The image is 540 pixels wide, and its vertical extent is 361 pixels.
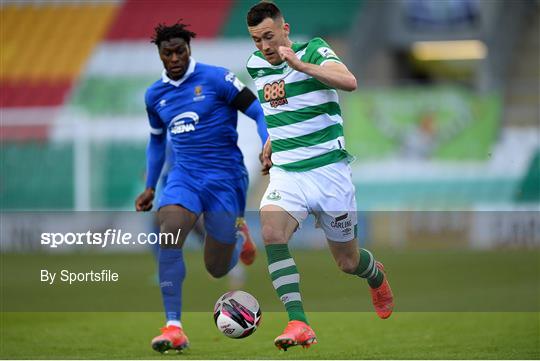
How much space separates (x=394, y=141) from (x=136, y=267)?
6.99 m

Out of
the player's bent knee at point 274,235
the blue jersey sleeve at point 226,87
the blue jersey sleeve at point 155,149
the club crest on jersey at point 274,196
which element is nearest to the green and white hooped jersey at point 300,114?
the club crest on jersey at point 274,196

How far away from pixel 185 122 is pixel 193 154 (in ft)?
0.80

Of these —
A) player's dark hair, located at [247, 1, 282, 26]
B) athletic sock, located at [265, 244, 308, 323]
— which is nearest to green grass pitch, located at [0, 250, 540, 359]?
athletic sock, located at [265, 244, 308, 323]

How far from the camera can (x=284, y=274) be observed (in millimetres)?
6254

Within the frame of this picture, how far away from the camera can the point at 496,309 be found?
32.2 ft

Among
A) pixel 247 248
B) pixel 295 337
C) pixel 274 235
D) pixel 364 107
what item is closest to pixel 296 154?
pixel 274 235

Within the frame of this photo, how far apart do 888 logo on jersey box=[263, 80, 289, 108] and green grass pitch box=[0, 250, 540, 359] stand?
1488mm

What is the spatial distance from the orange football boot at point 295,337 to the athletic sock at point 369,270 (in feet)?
2.81

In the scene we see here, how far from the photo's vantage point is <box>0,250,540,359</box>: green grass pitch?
7.29 meters

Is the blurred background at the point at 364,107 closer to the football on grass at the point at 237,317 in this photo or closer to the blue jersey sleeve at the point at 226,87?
the blue jersey sleeve at the point at 226,87

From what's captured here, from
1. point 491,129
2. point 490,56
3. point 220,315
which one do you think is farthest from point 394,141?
point 220,315

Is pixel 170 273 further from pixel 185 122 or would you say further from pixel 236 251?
pixel 185 122

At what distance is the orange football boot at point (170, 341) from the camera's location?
23.1ft

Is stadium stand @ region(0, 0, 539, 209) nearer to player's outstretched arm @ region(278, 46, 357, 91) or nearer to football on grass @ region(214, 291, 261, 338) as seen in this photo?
football on grass @ region(214, 291, 261, 338)
